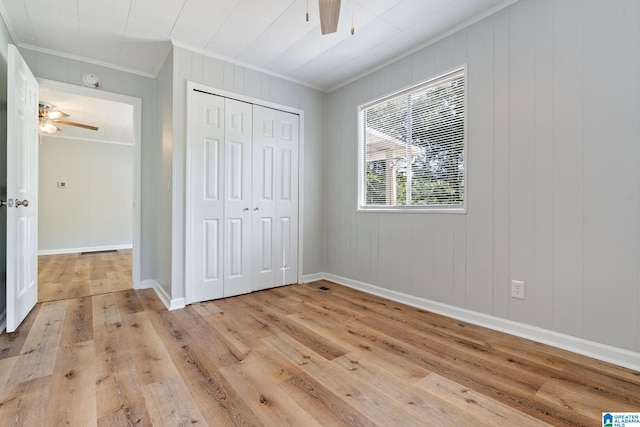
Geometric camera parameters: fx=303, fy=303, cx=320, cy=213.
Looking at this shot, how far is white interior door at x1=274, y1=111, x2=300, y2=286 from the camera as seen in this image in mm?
3609

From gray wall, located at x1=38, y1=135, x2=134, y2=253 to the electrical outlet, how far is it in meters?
6.41

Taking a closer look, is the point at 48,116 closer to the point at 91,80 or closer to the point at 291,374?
the point at 91,80

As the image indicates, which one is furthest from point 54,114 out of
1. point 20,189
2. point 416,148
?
point 416,148

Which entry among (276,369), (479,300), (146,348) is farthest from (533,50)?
(146,348)

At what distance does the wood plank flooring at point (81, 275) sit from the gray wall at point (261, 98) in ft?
3.14

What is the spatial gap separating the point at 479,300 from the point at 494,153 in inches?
46.3

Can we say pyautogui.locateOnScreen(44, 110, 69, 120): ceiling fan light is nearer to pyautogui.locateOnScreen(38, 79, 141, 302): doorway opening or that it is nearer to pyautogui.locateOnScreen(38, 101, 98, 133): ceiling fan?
pyautogui.locateOnScreen(38, 101, 98, 133): ceiling fan

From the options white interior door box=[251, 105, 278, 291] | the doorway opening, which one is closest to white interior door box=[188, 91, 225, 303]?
white interior door box=[251, 105, 278, 291]

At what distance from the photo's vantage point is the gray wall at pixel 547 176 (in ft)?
5.96

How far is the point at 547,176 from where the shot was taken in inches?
82.4

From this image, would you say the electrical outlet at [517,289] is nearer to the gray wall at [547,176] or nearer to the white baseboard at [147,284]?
the gray wall at [547,176]

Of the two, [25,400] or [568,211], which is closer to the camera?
[25,400]

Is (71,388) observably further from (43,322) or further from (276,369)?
(43,322)

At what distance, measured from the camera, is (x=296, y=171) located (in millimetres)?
3746
